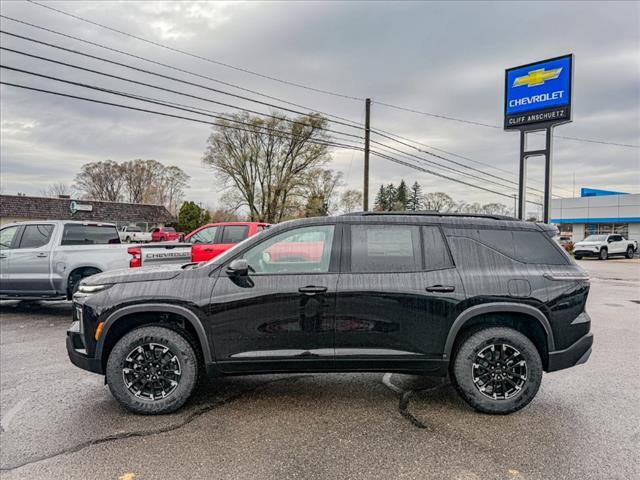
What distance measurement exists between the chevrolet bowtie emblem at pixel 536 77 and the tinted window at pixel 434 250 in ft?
49.1

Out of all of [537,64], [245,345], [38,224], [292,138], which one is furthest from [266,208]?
[245,345]

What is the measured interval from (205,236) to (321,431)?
26.7 feet

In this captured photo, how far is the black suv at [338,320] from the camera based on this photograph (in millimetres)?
3619

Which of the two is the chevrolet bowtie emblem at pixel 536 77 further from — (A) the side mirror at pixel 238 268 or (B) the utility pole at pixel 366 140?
(A) the side mirror at pixel 238 268

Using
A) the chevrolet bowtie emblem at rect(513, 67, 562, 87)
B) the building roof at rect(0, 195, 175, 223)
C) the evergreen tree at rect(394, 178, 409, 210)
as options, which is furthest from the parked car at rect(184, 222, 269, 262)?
the evergreen tree at rect(394, 178, 409, 210)

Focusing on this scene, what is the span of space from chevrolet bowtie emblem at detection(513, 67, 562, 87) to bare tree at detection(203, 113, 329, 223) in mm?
22303

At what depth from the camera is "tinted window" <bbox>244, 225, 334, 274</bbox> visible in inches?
148

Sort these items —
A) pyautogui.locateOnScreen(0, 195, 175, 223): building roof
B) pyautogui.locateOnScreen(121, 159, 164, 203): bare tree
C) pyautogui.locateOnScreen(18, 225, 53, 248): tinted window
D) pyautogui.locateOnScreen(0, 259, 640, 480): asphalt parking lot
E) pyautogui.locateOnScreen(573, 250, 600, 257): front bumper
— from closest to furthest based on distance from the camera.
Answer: pyautogui.locateOnScreen(0, 259, 640, 480): asphalt parking lot, pyautogui.locateOnScreen(18, 225, 53, 248): tinted window, pyautogui.locateOnScreen(573, 250, 600, 257): front bumper, pyautogui.locateOnScreen(0, 195, 175, 223): building roof, pyautogui.locateOnScreen(121, 159, 164, 203): bare tree

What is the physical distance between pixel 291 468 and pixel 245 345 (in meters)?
1.14

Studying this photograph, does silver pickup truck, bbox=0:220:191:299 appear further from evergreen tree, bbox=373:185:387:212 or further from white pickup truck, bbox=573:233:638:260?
evergreen tree, bbox=373:185:387:212

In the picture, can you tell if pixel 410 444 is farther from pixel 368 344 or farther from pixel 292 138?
pixel 292 138

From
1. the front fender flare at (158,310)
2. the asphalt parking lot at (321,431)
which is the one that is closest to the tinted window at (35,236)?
the asphalt parking lot at (321,431)

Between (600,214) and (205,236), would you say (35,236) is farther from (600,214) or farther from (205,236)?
(600,214)

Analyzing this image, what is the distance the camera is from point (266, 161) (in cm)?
3925
